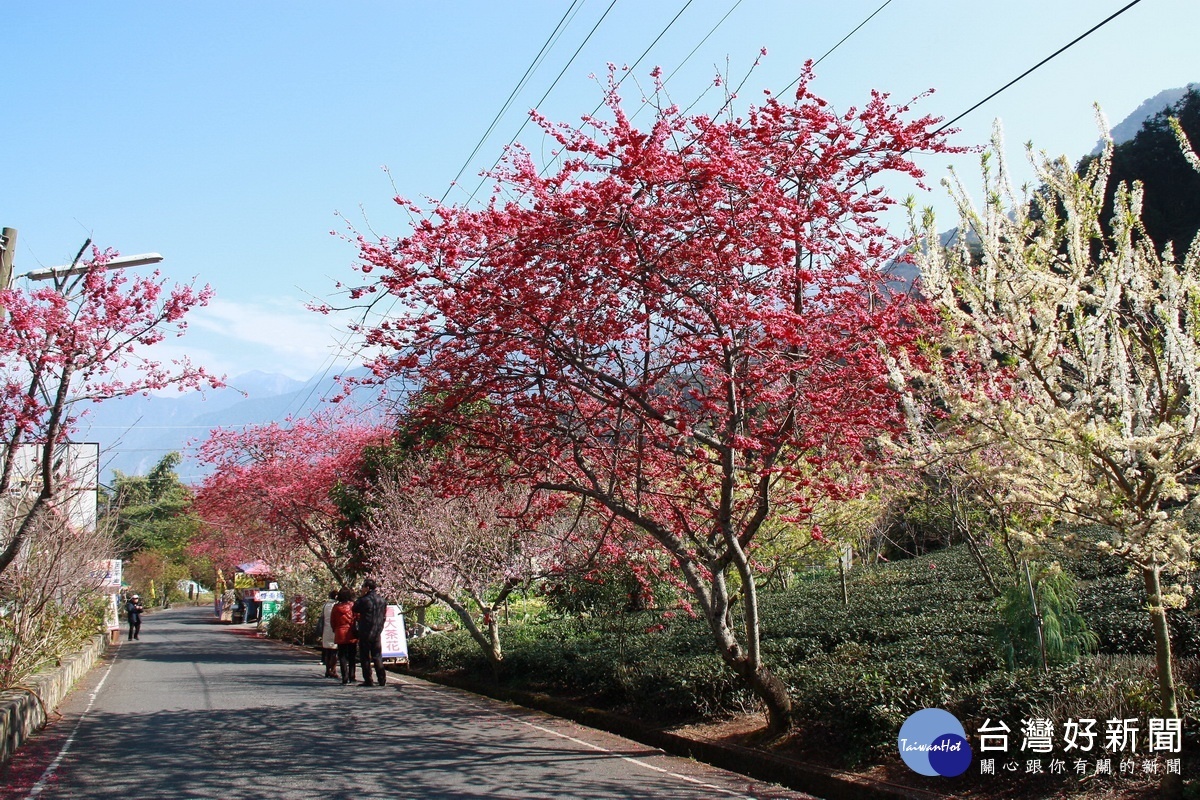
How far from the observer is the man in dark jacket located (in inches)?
602

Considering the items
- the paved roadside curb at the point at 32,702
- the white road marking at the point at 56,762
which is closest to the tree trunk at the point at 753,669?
the white road marking at the point at 56,762

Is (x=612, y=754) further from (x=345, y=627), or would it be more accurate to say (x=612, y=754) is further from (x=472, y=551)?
(x=472, y=551)

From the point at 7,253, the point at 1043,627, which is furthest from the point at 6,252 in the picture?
the point at 1043,627

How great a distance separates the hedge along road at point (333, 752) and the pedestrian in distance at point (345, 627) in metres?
0.50

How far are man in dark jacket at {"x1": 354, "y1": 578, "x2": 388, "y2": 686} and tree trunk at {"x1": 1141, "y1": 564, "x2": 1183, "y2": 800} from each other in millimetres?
11402

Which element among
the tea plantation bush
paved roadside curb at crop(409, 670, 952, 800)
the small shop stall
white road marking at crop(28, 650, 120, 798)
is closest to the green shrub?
the tea plantation bush

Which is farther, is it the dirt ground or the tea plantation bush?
the tea plantation bush

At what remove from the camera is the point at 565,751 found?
10.2m

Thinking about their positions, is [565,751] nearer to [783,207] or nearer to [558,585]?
[783,207]

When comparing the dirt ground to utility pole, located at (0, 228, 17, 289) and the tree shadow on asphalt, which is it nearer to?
the tree shadow on asphalt

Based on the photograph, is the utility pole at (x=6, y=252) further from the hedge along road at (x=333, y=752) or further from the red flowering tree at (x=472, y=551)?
the red flowering tree at (x=472, y=551)

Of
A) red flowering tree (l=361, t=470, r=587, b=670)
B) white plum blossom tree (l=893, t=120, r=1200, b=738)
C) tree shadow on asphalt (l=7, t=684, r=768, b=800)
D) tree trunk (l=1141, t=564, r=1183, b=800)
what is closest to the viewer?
white plum blossom tree (l=893, t=120, r=1200, b=738)

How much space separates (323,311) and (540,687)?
7613 mm

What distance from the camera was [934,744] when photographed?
7633 mm
